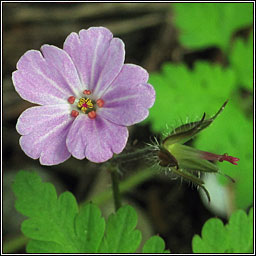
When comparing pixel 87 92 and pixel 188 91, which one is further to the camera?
pixel 188 91

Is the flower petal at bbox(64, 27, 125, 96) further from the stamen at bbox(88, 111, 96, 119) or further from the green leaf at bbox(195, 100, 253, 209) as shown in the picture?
the green leaf at bbox(195, 100, 253, 209)

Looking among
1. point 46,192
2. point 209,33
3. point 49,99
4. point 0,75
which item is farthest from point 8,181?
point 209,33

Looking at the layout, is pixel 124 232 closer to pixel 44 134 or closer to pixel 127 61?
pixel 44 134

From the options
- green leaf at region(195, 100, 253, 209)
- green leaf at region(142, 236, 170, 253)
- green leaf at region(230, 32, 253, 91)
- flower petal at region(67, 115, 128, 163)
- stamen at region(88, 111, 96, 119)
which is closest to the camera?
flower petal at region(67, 115, 128, 163)

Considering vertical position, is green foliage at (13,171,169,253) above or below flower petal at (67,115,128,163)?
below

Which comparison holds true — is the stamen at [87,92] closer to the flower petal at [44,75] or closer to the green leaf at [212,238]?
the flower petal at [44,75]

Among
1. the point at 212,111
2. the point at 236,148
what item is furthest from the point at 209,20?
the point at 236,148

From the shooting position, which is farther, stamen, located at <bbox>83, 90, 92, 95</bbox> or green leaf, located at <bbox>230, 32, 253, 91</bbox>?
green leaf, located at <bbox>230, 32, 253, 91</bbox>

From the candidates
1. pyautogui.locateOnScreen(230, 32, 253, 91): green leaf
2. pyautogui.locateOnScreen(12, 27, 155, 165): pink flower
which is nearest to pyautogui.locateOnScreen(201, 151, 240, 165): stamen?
pyautogui.locateOnScreen(12, 27, 155, 165): pink flower
